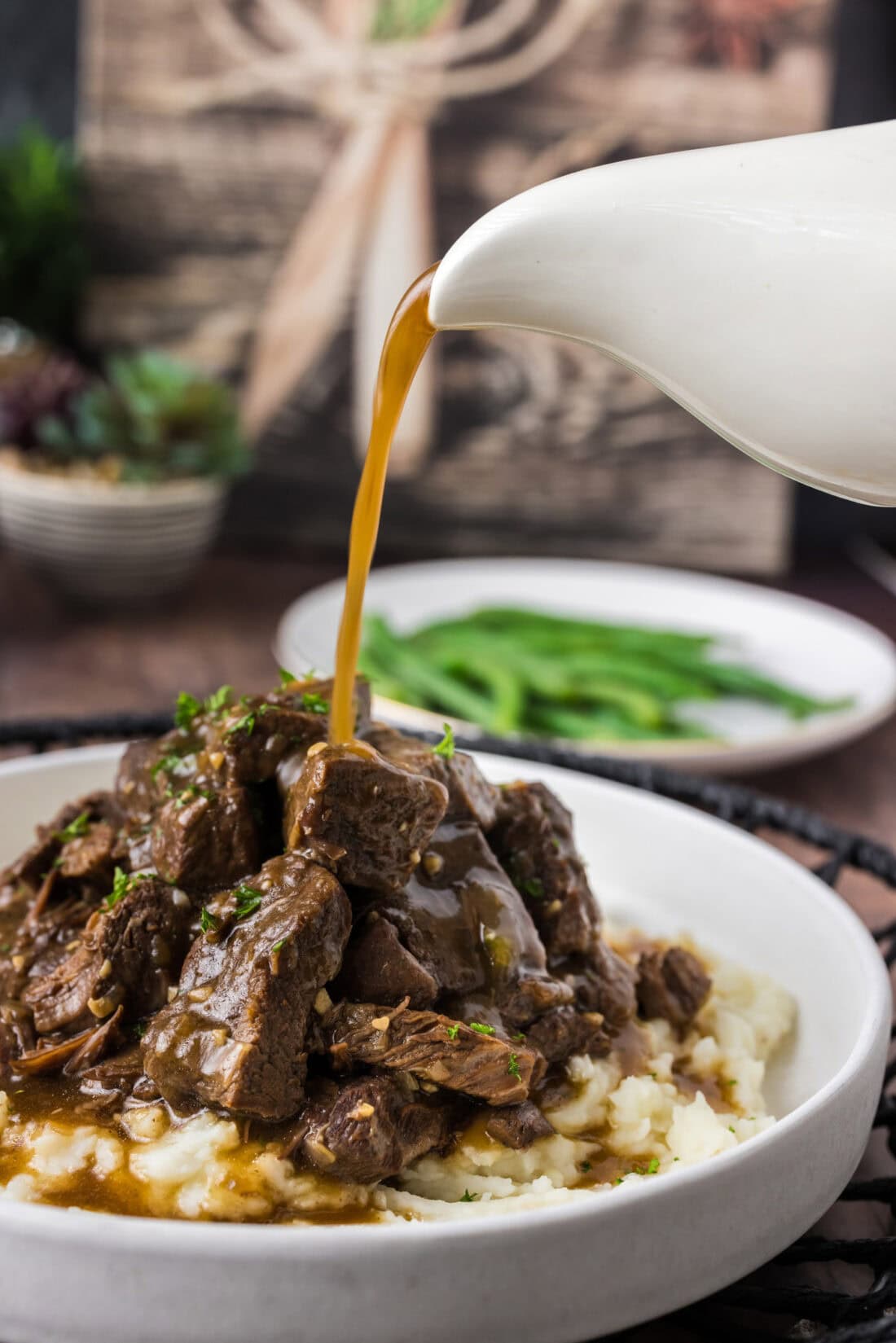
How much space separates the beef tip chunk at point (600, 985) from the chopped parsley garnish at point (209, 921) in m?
0.82

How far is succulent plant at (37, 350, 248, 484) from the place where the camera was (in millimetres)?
7848

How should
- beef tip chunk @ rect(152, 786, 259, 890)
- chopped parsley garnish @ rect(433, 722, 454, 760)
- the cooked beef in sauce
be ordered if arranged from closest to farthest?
the cooked beef in sauce → beef tip chunk @ rect(152, 786, 259, 890) → chopped parsley garnish @ rect(433, 722, 454, 760)

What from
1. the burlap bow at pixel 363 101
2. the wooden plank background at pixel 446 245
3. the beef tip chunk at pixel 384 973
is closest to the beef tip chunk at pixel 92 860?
the beef tip chunk at pixel 384 973

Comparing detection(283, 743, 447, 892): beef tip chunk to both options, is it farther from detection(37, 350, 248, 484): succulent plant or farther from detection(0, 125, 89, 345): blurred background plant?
detection(0, 125, 89, 345): blurred background plant

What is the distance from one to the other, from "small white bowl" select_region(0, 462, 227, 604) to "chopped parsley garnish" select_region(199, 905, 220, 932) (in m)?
4.84

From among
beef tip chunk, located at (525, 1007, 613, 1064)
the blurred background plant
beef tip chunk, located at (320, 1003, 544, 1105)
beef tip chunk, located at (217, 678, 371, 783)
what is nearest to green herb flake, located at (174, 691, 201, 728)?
beef tip chunk, located at (217, 678, 371, 783)

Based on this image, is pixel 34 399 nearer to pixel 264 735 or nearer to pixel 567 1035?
pixel 264 735

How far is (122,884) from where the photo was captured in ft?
10.1

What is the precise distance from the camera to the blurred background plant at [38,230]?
8.88 metres

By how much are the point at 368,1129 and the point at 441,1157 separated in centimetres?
28

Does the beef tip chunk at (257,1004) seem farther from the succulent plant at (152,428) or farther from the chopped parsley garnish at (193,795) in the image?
the succulent plant at (152,428)

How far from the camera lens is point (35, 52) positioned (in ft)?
30.7

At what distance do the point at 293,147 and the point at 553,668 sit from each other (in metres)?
4.35

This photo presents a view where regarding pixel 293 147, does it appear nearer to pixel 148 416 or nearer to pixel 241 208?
pixel 241 208
